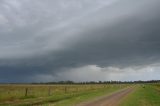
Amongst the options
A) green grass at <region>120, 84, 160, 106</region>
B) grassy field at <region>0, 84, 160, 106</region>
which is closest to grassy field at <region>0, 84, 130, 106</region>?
grassy field at <region>0, 84, 160, 106</region>

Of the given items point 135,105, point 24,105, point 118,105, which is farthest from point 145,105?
point 24,105

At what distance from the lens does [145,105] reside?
28.0m

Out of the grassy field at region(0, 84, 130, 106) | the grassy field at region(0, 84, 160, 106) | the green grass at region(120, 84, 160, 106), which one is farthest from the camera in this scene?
the grassy field at region(0, 84, 130, 106)

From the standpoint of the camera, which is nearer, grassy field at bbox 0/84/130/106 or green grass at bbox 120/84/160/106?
green grass at bbox 120/84/160/106

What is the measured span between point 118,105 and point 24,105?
9289 millimetres

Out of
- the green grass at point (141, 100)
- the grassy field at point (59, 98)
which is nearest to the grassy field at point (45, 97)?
the grassy field at point (59, 98)

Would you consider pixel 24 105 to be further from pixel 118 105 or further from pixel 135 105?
pixel 135 105

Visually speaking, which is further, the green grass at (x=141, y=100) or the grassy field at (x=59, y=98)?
the grassy field at (x=59, y=98)

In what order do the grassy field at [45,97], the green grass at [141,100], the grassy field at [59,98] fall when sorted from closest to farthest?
the green grass at [141,100] → the grassy field at [59,98] → the grassy field at [45,97]

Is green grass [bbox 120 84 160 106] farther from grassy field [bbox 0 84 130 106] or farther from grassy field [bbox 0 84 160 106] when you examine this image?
grassy field [bbox 0 84 130 106]

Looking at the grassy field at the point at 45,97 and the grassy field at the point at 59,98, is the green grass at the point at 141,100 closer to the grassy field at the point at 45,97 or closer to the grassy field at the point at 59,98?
the grassy field at the point at 59,98

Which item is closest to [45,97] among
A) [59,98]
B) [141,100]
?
[59,98]

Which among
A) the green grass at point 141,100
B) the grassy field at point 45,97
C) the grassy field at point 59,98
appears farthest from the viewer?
the grassy field at point 45,97

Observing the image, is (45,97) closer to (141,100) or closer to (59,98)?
(59,98)
